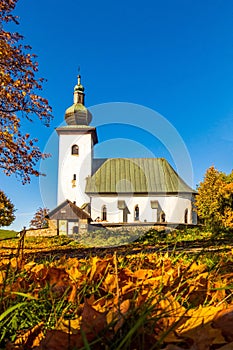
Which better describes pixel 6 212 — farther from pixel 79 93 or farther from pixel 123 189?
pixel 79 93

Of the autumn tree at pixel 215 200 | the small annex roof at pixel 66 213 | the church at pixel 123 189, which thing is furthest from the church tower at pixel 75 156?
the autumn tree at pixel 215 200

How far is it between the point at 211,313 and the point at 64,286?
24.2 inches

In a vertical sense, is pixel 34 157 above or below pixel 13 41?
below

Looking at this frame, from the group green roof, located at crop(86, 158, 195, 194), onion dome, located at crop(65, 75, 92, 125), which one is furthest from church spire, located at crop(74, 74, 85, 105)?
green roof, located at crop(86, 158, 195, 194)

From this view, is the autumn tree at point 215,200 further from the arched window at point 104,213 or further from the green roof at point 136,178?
the arched window at point 104,213

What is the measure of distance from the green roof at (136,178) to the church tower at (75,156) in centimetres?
114

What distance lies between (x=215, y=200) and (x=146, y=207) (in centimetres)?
834

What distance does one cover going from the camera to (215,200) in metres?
27.7

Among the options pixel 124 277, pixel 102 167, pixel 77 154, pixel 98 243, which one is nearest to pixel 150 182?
pixel 102 167

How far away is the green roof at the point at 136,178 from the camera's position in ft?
114

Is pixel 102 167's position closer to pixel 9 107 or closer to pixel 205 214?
pixel 205 214

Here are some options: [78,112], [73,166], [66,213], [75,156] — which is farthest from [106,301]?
[78,112]

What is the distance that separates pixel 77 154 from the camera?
123 feet

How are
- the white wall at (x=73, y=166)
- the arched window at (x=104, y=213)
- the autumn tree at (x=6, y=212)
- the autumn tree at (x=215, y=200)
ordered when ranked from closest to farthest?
the autumn tree at (x=215, y=200)
the autumn tree at (x=6, y=212)
the arched window at (x=104, y=213)
the white wall at (x=73, y=166)
